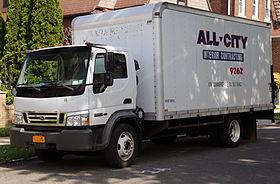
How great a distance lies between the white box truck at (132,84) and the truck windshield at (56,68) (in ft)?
0.07

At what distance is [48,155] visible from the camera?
33.3 ft

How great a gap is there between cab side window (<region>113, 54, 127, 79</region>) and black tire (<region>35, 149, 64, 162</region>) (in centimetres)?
238

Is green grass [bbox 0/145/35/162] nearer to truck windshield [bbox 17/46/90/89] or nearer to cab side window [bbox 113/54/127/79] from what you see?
truck windshield [bbox 17/46/90/89]

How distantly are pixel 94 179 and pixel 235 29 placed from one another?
20.7ft

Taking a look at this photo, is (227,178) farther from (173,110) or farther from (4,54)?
(4,54)

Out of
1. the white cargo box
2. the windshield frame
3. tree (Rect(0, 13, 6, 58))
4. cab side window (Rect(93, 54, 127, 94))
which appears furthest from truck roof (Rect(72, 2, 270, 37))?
tree (Rect(0, 13, 6, 58))

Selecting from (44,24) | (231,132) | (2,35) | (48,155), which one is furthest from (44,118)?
(2,35)

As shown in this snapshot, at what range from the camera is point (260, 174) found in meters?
8.47

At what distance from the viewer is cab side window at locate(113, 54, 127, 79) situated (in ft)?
30.0

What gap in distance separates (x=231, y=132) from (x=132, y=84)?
14.0 feet

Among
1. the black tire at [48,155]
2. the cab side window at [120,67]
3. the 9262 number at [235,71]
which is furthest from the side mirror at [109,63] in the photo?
the 9262 number at [235,71]

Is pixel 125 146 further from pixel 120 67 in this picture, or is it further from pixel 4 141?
pixel 4 141

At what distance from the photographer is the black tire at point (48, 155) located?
10023mm

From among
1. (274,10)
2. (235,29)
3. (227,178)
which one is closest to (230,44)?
(235,29)
